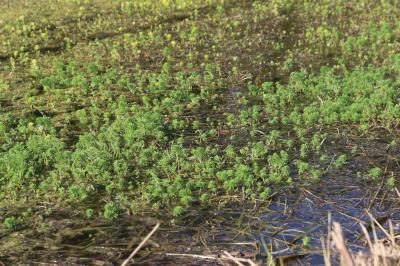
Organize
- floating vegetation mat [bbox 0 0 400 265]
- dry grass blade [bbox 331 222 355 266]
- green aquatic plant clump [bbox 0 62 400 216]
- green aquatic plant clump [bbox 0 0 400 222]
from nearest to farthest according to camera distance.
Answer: dry grass blade [bbox 331 222 355 266]
floating vegetation mat [bbox 0 0 400 265]
green aquatic plant clump [bbox 0 62 400 216]
green aquatic plant clump [bbox 0 0 400 222]

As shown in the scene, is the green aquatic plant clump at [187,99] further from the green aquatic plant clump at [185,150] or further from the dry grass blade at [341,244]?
the dry grass blade at [341,244]

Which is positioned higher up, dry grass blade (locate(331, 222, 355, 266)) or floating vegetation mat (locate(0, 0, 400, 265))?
dry grass blade (locate(331, 222, 355, 266))

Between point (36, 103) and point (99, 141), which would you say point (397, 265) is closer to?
point (99, 141)

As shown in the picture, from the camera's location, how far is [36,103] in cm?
1188

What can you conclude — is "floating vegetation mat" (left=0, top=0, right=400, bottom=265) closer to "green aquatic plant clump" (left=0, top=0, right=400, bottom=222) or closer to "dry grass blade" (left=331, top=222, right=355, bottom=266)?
"green aquatic plant clump" (left=0, top=0, right=400, bottom=222)

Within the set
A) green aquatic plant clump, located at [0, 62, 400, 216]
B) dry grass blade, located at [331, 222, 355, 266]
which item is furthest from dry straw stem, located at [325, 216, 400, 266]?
green aquatic plant clump, located at [0, 62, 400, 216]

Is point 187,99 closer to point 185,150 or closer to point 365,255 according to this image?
point 185,150

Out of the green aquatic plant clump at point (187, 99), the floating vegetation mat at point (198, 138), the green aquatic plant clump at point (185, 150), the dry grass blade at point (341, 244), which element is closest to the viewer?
the dry grass blade at point (341, 244)

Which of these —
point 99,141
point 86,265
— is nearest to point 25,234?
point 86,265

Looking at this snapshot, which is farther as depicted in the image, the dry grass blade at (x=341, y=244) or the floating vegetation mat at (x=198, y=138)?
the floating vegetation mat at (x=198, y=138)

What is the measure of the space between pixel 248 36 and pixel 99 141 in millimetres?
7561

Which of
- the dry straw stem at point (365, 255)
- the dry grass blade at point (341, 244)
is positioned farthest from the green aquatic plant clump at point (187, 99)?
the dry grass blade at point (341, 244)

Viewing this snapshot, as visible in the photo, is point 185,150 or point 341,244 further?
point 185,150

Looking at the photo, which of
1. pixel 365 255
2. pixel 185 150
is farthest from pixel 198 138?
pixel 365 255
